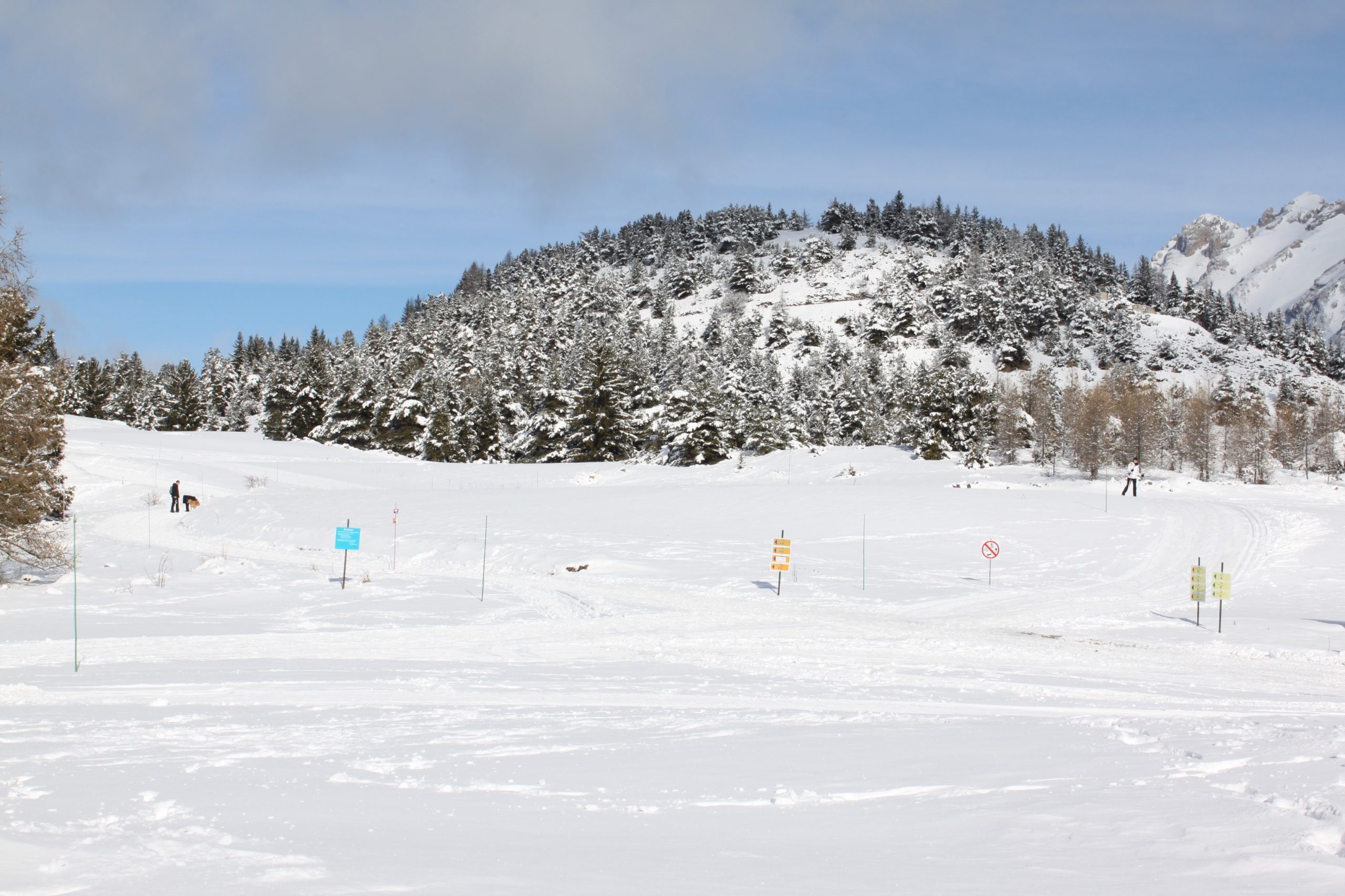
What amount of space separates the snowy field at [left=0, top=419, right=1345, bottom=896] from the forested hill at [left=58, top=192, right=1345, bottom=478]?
1214 cm

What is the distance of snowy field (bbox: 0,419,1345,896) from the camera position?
475 centimetres

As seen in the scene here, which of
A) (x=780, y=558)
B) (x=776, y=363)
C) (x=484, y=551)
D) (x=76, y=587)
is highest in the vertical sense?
(x=776, y=363)

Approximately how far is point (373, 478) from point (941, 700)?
41.9m

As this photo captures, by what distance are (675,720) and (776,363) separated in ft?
267

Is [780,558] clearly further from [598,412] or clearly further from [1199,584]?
[598,412]

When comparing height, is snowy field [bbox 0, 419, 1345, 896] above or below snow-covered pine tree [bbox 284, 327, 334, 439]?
below

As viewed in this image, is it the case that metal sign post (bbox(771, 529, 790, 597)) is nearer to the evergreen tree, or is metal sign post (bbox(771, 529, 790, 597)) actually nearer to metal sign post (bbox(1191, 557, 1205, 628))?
metal sign post (bbox(1191, 557, 1205, 628))

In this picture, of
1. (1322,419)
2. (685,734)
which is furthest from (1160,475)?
(685,734)

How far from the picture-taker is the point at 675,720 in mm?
9219

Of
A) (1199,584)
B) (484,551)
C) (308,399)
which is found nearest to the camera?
(1199,584)

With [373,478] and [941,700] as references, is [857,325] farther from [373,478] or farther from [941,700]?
[941,700]

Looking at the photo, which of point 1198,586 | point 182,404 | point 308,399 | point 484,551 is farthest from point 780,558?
point 182,404

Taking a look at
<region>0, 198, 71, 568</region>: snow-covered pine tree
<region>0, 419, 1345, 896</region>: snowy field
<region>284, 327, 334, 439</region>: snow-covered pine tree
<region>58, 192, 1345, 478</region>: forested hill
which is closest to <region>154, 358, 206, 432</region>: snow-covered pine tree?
<region>58, 192, 1345, 478</region>: forested hill

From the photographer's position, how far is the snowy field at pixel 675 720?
4.75 m
